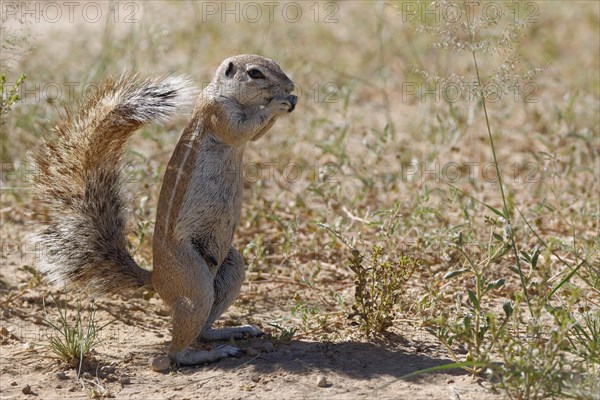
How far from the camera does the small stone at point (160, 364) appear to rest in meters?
4.34

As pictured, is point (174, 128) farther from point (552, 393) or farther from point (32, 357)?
point (552, 393)

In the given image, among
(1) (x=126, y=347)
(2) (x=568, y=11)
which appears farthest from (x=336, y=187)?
(2) (x=568, y=11)

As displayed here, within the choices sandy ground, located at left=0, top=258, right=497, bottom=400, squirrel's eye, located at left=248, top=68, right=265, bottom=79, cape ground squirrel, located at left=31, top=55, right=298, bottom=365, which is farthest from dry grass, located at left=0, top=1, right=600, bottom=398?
squirrel's eye, located at left=248, top=68, right=265, bottom=79

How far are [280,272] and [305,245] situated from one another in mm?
316

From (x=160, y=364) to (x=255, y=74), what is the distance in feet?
5.25

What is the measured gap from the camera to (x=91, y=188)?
4516mm

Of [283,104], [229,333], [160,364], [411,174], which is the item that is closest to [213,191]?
[283,104]

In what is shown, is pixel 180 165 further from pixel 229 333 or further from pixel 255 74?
pixel 229 333

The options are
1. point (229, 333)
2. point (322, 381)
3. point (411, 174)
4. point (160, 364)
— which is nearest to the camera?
point (322, 381)

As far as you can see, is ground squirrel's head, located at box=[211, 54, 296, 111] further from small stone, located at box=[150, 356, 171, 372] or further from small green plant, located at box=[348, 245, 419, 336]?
small stone, located at box=[150, 356, 171, 372]

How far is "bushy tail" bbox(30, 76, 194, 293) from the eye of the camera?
14.5ft

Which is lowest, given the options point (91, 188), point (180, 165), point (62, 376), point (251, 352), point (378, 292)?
point (62, 376)

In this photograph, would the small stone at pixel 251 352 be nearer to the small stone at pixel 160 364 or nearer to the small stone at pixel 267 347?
the small stone at pixel 267 347

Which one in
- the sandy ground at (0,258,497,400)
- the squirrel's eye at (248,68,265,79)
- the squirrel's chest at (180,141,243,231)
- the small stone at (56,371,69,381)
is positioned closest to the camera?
the sandy ground at (0,258,497,400)
